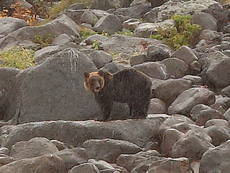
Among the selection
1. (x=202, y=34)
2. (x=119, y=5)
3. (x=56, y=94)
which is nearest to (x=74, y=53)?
(x=56, y=94)

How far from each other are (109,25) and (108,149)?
35.7ft

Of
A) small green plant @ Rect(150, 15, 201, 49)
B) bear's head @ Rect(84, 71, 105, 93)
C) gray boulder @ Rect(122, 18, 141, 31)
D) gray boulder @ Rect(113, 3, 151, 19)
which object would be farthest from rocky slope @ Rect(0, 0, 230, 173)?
gray boulder @ Rect(113, 3, 151, 19)

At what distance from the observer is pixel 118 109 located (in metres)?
8.55

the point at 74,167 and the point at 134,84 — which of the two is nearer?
the point at 74,167

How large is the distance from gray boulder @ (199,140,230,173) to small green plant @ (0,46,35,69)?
759 centimetres

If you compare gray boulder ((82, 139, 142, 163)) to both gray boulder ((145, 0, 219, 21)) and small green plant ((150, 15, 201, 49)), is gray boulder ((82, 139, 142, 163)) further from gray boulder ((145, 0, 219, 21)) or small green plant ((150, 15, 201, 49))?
gray boulder ((145, 0, 219, 21))

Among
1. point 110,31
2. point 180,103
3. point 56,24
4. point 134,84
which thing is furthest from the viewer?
point 110,31

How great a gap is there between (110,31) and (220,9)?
3635mm

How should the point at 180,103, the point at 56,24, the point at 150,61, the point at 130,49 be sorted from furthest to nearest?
1. the point at 56,24
2. the point at 130,49
3. the point at 150,61
4. the point at 180,103

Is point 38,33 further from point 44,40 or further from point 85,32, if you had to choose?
point 85,32

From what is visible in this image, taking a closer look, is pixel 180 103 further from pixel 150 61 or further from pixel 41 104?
pixel 150 61

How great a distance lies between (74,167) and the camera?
5.50 meters

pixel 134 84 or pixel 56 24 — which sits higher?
pixel 134 84

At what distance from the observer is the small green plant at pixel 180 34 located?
13.9 meters
